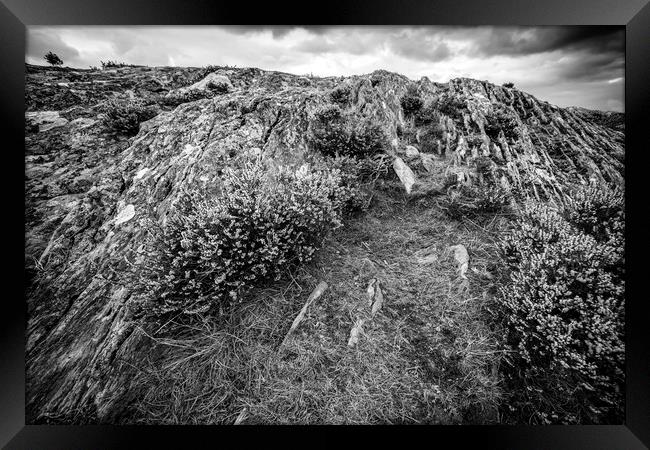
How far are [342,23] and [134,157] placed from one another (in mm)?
2987

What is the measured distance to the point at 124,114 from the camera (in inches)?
136

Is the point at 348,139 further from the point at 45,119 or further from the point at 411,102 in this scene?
the point at 45,119

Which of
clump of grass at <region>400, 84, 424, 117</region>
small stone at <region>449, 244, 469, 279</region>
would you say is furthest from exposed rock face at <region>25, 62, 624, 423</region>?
small stone at <region>449, 244, 469, 279</region>

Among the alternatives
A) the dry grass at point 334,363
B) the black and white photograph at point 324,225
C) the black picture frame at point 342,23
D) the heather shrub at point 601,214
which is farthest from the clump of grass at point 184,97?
the heather shrub at point 601,214

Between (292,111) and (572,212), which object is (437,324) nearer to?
(572,212)

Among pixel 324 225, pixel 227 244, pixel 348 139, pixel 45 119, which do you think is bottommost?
pixel 227 244

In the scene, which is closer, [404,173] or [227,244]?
[227,244]

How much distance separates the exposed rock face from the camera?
2.34 meters

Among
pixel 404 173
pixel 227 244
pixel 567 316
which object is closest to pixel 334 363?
pixel 227 244

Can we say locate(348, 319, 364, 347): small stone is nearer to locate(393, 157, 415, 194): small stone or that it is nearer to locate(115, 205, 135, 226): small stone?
locate(393, 157, 415, 194): small stone

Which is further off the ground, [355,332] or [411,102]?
[411,102]

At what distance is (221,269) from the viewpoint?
86.4 inches
